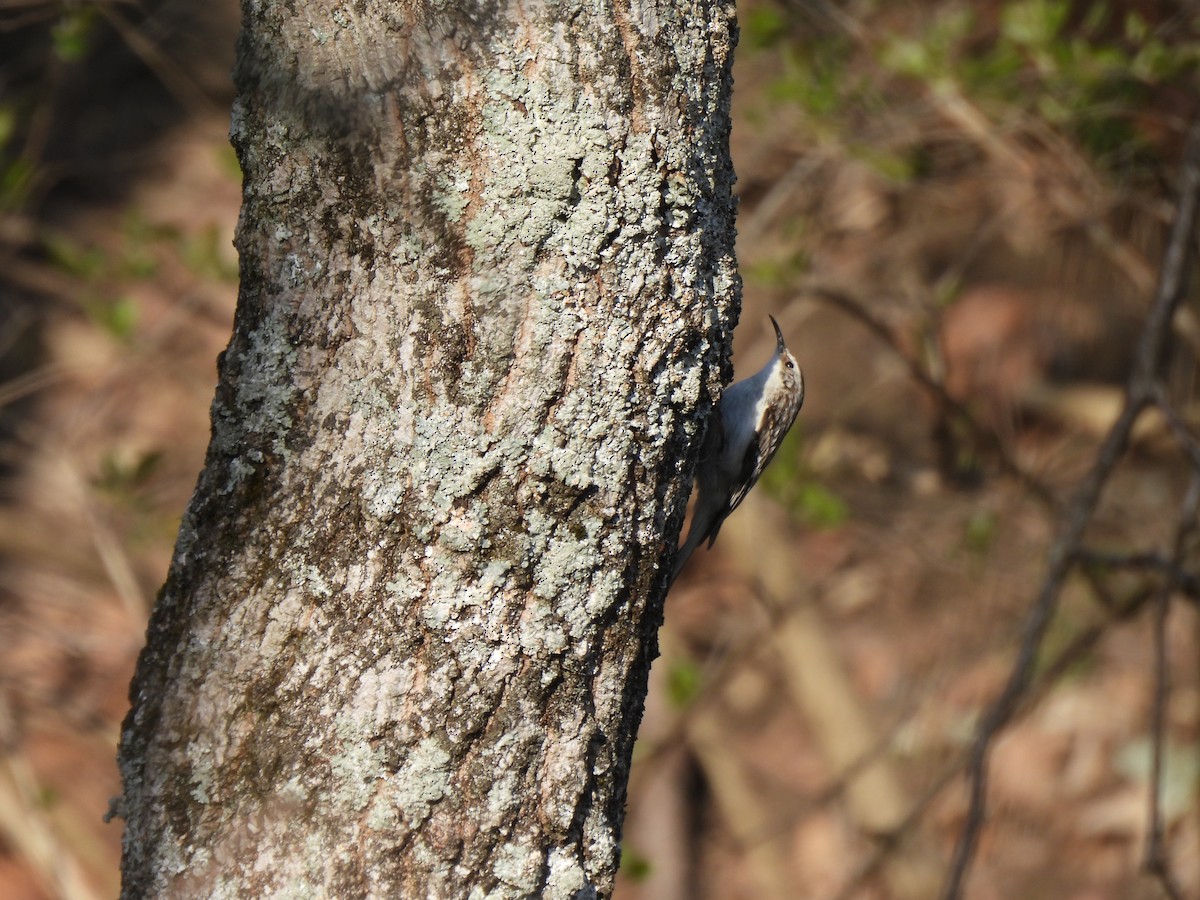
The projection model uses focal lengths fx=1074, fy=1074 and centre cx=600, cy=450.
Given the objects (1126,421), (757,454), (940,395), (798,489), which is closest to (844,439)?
(940,395)

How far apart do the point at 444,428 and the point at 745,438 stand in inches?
65.6

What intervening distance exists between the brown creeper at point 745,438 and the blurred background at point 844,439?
934 mm

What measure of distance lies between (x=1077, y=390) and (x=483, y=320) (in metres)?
4.66

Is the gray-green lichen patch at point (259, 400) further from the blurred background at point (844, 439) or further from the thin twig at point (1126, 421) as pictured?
the thin twig at point (1126, 421)

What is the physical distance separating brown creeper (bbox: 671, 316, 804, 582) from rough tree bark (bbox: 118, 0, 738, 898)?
1404 mm

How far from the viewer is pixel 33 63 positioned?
16.5 feet

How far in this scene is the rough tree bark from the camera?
1346 mm

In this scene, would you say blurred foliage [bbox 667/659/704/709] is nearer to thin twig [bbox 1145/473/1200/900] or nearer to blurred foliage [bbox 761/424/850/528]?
blurred foliage [bbox 761/424/850/528]

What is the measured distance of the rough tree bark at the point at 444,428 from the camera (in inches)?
53.0

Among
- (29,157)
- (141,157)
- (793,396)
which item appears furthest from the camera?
(141,157)

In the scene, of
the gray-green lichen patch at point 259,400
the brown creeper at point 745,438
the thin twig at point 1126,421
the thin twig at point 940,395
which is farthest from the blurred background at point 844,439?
the gray-green lichen patch at point 259,400

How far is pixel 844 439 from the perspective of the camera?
5293 millimetres

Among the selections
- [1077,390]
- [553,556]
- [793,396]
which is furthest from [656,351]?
[1077,390]

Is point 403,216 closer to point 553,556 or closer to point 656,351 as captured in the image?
point 656,351
